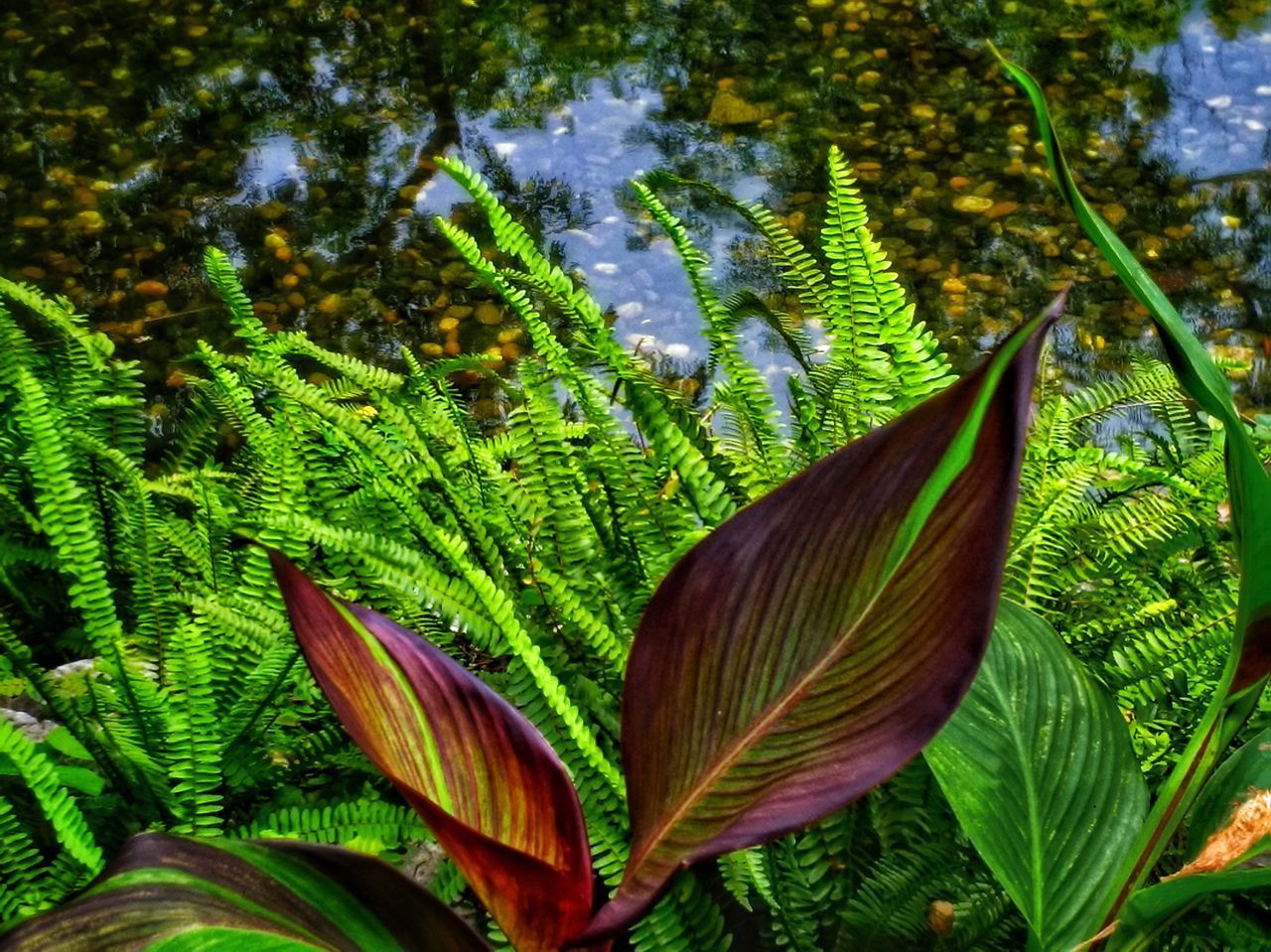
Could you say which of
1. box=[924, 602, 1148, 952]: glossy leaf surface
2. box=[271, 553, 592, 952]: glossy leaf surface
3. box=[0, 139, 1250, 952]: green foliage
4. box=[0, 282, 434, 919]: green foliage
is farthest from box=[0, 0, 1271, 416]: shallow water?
box=[271, 553, 592, 952]: glossy leaf surface

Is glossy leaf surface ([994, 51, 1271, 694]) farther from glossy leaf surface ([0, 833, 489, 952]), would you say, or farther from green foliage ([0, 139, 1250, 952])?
glossy leaf surface ([0, 833, 489, 952])

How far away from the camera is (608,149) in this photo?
4191mm

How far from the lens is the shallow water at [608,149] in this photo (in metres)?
3.61

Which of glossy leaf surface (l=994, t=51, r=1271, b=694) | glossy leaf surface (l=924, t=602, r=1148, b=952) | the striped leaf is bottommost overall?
glossy leaf surface (l=924, t=602, r=1148, b=952)

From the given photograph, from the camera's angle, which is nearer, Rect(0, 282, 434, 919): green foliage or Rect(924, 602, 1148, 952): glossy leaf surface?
Rect(924, 602, 1148, 952): glossy leaf surface

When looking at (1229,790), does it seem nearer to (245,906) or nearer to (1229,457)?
(1229,457)

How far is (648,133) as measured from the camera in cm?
425

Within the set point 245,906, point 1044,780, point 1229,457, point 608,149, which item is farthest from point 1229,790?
point 608,149

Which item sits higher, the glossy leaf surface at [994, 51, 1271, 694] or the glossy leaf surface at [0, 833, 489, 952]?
the glossy leaf surface at [994, 51, 1271, 694]

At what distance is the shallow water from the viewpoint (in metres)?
3.61

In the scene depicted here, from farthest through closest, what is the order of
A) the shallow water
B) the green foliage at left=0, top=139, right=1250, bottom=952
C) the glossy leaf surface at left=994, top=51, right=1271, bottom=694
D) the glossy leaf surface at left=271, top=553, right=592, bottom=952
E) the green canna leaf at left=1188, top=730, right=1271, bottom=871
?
the shallow water
the green foliage at left=0, top=139, right=1250, bottom=952
the green canna leaf at left=1188, top=730, right=1271, bottom=871
the glossy leaf surface at left=271, top=553, right=592, bottom=952
the glossy leaf surface at left=994, top=51, right=1271, bottom=694

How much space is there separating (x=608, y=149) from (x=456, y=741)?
342 cm

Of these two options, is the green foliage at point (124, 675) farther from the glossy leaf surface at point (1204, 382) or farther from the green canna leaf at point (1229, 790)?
the glossy leaf surface at point (1204, 382)

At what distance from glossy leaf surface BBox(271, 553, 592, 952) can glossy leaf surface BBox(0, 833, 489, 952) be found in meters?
0.05
